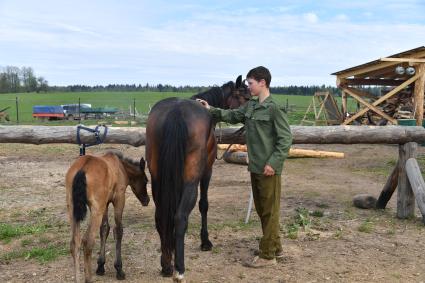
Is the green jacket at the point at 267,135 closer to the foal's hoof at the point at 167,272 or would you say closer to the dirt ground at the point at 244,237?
the dirt ground at the point at 244,237

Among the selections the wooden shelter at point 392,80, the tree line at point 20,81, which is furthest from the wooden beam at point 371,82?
the tree line at point 20,81

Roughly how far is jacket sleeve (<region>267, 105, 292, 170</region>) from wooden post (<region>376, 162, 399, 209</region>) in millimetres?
3301

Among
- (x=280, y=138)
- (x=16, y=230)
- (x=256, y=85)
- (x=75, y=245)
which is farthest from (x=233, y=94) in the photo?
(x=16, y=230)

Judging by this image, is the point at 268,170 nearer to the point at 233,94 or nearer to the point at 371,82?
the point at 233,94

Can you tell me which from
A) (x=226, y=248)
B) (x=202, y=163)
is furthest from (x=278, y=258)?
(x=202, y=163)

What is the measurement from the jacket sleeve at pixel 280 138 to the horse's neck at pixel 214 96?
Result: 4.87 feet

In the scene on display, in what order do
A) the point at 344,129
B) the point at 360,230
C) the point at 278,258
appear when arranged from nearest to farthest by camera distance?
the point at 278,258 → the point at 360,230 → the point at 344,129

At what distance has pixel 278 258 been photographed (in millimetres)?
4996

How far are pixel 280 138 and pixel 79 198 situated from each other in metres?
2.07

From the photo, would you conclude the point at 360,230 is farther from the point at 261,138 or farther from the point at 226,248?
the point at 261,138

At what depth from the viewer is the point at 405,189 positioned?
22.3ft

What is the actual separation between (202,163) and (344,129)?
3.29 metres

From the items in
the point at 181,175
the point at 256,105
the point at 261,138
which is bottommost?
the point at 181,175

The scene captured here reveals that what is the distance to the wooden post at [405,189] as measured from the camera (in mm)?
6746
